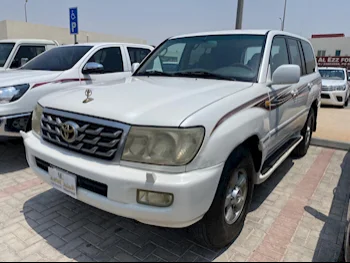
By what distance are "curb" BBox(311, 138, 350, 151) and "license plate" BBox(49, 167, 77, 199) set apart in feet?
16.3

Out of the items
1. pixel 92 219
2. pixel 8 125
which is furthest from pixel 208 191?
pixel 8 125

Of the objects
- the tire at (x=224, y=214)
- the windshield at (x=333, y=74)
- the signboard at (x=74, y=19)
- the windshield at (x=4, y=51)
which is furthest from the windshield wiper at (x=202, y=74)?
the windshield at (x=333, y=74)


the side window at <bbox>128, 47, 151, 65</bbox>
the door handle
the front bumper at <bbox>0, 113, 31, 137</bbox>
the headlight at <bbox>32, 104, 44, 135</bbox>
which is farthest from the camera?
the side window at <bbox>128, 47, 151, 65</bbox>

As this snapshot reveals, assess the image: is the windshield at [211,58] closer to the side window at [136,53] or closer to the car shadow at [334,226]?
the car shadow at [334,226]

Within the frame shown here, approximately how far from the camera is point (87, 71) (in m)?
4.91

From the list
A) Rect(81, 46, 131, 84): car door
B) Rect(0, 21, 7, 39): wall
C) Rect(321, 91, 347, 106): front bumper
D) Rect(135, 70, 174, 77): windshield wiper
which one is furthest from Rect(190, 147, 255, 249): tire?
Rect(0, 21, 7, 39): wall

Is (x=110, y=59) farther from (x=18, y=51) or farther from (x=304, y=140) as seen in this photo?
(x=304, y=140)

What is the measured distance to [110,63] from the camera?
18.1 feet

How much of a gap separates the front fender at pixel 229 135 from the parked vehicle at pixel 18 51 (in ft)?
20.6

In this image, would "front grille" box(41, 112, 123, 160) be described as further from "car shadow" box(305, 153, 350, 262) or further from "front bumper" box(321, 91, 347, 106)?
A: "front bumper" box(321, 91, 347, 106)

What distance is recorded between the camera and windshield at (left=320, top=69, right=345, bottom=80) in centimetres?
1209

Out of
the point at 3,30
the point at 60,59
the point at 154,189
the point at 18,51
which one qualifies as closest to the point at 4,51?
the point at 18,51

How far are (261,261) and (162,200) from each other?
103 centimetres

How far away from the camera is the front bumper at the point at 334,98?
10.9 meters
